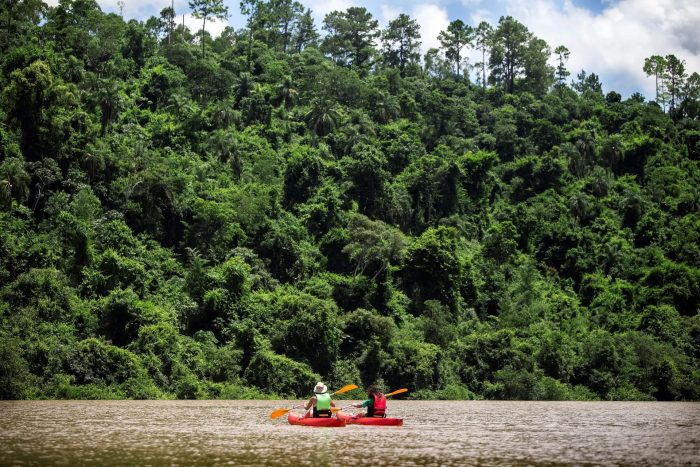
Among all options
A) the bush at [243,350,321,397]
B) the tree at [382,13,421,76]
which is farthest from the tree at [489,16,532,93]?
the bush at [243,350,321,397]

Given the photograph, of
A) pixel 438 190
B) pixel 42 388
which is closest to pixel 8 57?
pixel 42 388

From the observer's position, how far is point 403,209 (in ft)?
220

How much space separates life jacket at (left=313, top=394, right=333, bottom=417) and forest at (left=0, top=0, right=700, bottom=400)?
18807 millimetres

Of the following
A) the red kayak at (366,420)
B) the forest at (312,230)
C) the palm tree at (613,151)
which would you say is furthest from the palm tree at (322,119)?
the red kayak at (366,420)

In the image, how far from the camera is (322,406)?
22.9 metres

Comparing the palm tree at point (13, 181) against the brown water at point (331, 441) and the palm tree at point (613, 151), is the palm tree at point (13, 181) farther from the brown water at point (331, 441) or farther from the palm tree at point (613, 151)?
the palm tree at point (613, 151)

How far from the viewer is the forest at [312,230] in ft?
147

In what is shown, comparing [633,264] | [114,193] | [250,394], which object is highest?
[114,193]

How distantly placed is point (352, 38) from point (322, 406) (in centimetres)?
8334

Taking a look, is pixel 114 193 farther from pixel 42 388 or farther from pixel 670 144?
pixel 670 144

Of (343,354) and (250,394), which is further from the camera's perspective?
(343,354)

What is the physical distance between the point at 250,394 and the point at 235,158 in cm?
2471

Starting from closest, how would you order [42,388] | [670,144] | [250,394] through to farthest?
[42,388], [250,394], [670,144]

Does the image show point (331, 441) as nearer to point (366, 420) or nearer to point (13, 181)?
point (366, 420)
